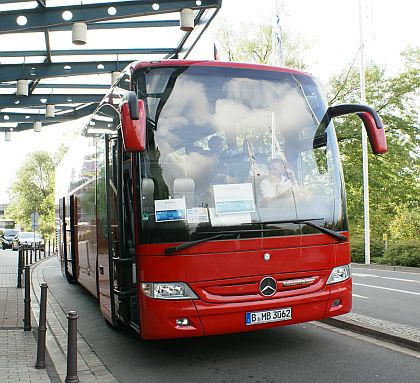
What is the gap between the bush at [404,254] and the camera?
1994cm

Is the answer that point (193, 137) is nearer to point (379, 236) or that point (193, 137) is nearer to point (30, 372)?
point (30, 372)

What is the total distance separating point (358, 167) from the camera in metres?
30.9

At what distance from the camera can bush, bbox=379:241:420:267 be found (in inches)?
785

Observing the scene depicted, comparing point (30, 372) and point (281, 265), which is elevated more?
point (281, 265)

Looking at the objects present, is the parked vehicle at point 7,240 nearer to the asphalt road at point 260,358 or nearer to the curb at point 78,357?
the curb at point 78,357

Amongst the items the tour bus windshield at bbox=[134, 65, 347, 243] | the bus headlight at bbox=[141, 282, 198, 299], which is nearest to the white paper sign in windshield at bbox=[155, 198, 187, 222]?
the tour bus windshield at bbox=[134, 65, 347, 243]

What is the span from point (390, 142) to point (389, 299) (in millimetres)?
21141

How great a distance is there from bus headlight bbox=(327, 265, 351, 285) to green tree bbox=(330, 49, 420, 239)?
2503 centimetres

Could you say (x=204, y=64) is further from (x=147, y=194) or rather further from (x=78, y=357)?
(x=78, y=357)

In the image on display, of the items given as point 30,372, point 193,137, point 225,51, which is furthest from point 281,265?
point 225,51

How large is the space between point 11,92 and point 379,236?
24877mm

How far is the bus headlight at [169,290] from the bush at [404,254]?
1628 centimetres

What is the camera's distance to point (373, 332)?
6.93 m

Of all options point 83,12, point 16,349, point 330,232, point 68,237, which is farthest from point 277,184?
point 68,237
